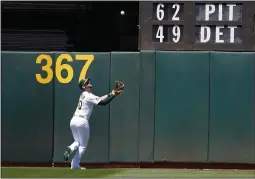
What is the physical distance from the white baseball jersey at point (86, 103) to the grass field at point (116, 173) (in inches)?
39.5

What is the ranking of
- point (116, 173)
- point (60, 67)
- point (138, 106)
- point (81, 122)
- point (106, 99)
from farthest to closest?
point (60, 67)
point (138, 106)
point (81, 122)
point (106, 99)
point (116, 173)

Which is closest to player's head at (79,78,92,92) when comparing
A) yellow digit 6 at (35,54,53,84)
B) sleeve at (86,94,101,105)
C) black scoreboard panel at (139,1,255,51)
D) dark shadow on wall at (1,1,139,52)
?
sleeve at (86,94,101,105)

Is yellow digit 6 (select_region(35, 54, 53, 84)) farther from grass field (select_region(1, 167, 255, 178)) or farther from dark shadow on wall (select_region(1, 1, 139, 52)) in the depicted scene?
grass field (select_region(1, 167, 255, 178))

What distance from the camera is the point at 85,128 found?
1065cm

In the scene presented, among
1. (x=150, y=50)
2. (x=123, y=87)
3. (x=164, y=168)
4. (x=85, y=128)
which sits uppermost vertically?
(x=150, y=50)

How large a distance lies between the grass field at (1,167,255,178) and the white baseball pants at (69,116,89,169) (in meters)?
0.25

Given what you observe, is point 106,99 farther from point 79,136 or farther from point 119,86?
point 79,136

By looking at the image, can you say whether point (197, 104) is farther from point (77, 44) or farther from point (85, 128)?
point (77, 44)

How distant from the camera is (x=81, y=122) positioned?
1062 cm

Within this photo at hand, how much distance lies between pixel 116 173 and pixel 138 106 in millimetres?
1586

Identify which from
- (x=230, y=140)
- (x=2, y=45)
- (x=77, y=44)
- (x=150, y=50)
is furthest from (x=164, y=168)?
(x=2, y=45)

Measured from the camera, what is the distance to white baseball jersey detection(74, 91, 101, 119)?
1052cm

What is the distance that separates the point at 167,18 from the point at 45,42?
2.74 meters

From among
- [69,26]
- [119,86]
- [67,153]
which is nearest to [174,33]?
[119,86]
